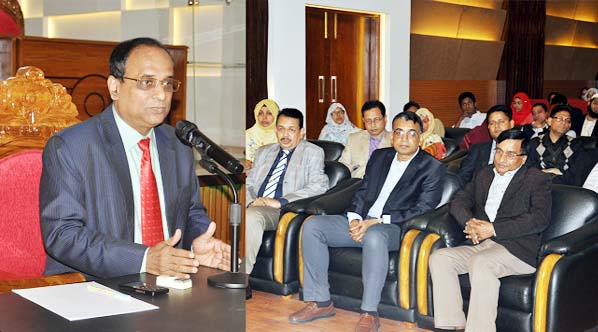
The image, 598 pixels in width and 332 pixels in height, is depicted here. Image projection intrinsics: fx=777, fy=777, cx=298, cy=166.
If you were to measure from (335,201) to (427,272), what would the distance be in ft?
3.20

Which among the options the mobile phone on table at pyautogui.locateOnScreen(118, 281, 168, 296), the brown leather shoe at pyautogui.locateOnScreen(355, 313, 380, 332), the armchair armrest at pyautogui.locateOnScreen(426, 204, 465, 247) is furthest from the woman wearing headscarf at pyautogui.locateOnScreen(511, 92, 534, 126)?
the mobile phone on table at pyautogui.locateOnScreen(118, 281, 168, 296)

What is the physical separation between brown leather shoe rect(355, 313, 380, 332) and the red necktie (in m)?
2.16

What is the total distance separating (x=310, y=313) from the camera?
13.9ft

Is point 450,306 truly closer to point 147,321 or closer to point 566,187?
point 566,187

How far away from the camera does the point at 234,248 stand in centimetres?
159

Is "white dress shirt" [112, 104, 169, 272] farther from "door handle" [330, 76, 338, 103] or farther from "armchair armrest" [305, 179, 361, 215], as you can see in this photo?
"door handle" [330, 76, 338, 103]

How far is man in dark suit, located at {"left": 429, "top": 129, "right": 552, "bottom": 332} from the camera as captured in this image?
3.59 metres

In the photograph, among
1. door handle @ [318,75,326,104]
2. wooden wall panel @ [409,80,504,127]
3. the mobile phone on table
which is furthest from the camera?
wooden wall panel @ [409,80,504,127]

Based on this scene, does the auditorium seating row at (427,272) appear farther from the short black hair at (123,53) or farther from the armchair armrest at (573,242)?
the short black hair at (123,53)

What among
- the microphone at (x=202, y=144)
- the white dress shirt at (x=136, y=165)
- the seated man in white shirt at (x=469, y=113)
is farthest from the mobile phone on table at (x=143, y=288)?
the seated man in white shirt at (x=469, y=113)

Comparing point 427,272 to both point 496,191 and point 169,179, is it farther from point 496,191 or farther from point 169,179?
point 169,179

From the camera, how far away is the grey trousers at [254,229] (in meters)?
4.65

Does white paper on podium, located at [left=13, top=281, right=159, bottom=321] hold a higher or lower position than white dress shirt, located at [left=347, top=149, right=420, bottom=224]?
higher

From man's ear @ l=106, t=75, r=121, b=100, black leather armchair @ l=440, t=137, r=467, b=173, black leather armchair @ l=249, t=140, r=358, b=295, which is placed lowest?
black leather armchair @ l=249, t=140, r=358, b=295
